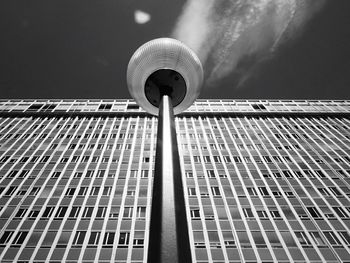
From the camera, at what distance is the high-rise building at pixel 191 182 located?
20250 millimetres

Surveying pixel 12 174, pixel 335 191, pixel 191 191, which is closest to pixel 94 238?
pixel 191 191

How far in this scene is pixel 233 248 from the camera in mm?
20141

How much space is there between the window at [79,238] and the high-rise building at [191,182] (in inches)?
5.9

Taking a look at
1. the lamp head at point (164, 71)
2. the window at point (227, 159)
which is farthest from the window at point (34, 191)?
the lamp head at point (164, 71)

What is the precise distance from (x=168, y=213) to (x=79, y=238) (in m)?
21.9

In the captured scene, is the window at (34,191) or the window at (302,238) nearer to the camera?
the window at (302,238)

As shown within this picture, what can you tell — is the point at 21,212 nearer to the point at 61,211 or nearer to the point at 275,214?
the point at 61,211

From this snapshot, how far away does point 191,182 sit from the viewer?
26609 mm

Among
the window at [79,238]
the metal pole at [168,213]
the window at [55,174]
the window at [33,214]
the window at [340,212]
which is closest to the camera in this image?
the metal pole at [168,213]

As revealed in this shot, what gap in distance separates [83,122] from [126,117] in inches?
236

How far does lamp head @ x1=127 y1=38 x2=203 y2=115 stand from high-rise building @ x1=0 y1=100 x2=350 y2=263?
60.5 feet

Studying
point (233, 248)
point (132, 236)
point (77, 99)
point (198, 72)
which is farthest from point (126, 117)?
point (198, 72)

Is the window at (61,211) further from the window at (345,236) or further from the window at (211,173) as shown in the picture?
the window at (345,236)

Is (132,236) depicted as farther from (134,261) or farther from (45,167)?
(45,167)
